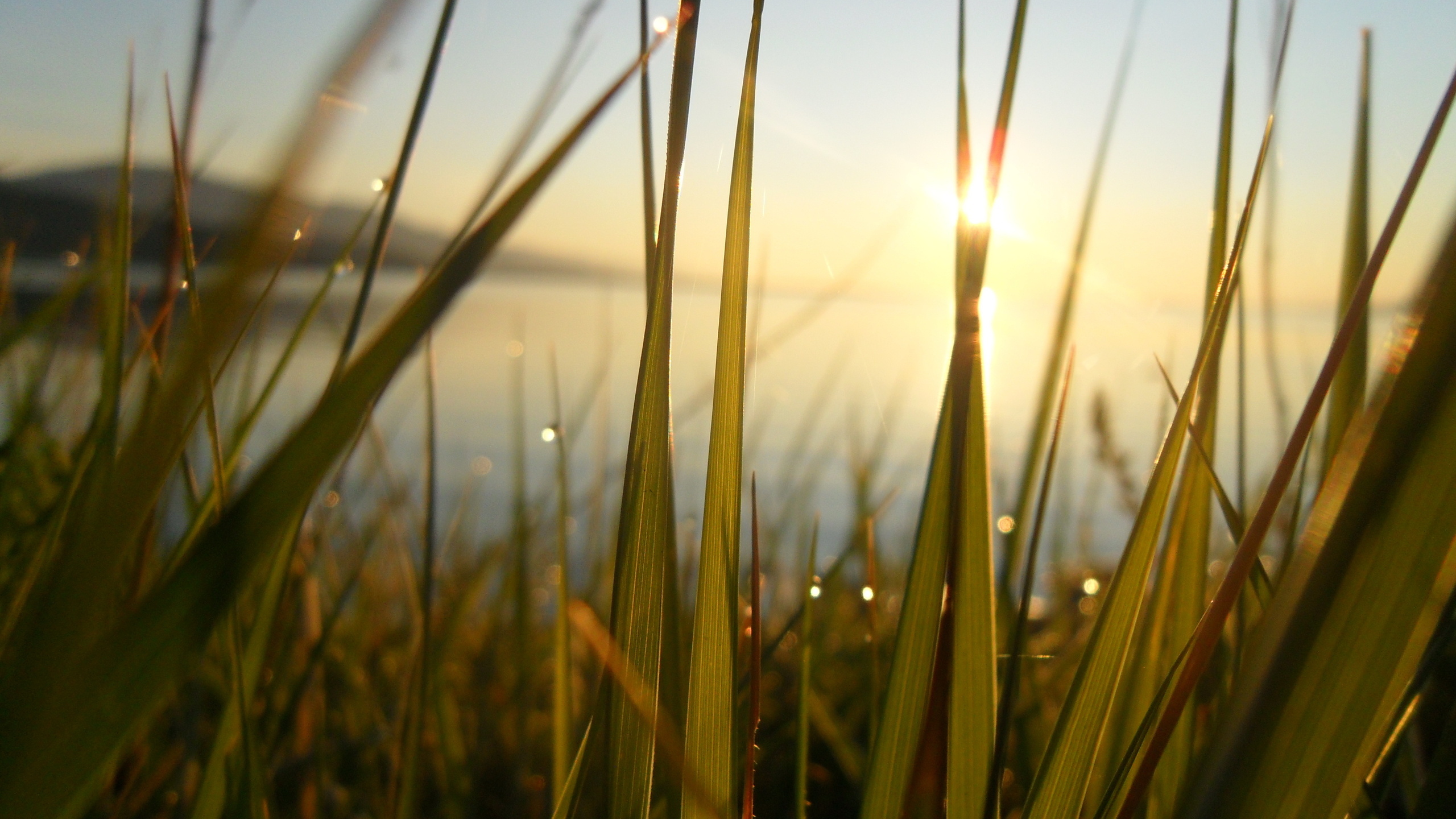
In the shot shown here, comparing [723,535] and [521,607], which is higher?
[723,535]

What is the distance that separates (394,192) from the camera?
1.41 ft

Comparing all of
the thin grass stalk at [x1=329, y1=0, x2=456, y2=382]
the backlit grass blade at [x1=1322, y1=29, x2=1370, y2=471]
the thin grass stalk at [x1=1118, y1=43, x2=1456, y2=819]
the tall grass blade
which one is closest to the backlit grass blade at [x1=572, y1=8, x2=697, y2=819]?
the tall grass blade

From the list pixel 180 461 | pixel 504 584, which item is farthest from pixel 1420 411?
pixel 504 584

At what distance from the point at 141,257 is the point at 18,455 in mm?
747

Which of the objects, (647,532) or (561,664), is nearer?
(647,532)

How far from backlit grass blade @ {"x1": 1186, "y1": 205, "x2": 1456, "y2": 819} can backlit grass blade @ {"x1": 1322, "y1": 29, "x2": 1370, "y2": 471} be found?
0.88 ft

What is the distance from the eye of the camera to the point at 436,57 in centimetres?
38

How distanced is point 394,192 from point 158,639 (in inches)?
10.0

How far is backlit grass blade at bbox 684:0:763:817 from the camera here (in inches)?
16.4

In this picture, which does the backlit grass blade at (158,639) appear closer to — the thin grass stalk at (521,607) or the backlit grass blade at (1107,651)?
the backlit grass blade at (1107,651)

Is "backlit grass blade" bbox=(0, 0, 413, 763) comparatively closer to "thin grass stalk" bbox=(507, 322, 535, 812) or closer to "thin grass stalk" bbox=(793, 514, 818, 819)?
"thin grass stalk" bbox=(793, 514, 818, 819)

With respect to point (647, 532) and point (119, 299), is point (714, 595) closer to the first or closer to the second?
point (647, 532)

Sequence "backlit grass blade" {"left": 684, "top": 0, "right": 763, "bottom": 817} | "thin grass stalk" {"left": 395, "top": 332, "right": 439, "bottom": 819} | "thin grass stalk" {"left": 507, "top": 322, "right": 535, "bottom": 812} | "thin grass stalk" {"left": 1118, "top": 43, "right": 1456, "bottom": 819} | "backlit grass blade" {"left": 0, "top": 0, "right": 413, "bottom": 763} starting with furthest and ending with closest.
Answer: "thin grass stalk" {"left": 507, "top": 322, "right": 535, "bottom": 812}
"thin grass stalk" {"left": 395, "top": 332, "right": 439, "bottom": 819}
"backlit grass blade" {"left": 684, "top": 0, "right": 763, "bottom": 817}
"thin grass stalk" {"left": 1118, "top": 43, "right": 1456, "bottom": 819}
"backlit grass blade" {"left": 0, "top": 0, "right": 413, "bottom": 763}

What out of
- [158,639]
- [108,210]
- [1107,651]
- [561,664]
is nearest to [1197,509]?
[1107,651]
